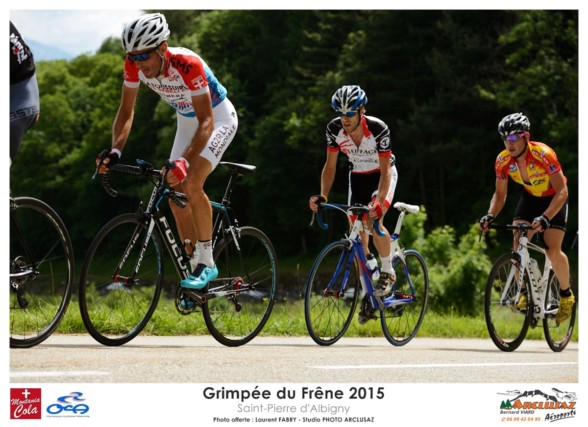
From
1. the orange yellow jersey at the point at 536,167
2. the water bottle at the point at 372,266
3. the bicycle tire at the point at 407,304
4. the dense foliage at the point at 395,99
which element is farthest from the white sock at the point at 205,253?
the dense foliage at the point at 395,99

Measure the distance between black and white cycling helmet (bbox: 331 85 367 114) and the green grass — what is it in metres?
2.20

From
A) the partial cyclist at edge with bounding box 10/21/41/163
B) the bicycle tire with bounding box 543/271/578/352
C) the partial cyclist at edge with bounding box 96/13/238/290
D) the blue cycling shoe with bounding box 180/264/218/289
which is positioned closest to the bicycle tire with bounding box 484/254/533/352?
the bicycle tire with bounding box 543/271/578/352

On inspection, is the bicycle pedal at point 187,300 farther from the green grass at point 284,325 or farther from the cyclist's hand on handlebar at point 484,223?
the cyclist's hand on handlebar at point 484,223

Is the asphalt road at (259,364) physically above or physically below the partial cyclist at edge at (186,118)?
below

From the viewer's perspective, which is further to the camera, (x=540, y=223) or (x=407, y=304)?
(x=407, y=304)

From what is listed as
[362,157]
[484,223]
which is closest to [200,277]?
[362,157]

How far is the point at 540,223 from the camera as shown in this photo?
930 cm

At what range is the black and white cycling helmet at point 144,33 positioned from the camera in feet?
21.5

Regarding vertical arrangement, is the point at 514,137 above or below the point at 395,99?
below

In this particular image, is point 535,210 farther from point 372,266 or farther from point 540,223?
point 372,266

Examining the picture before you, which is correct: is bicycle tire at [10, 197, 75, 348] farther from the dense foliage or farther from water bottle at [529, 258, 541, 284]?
the dense foliage

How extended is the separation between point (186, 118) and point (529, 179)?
3.85m
